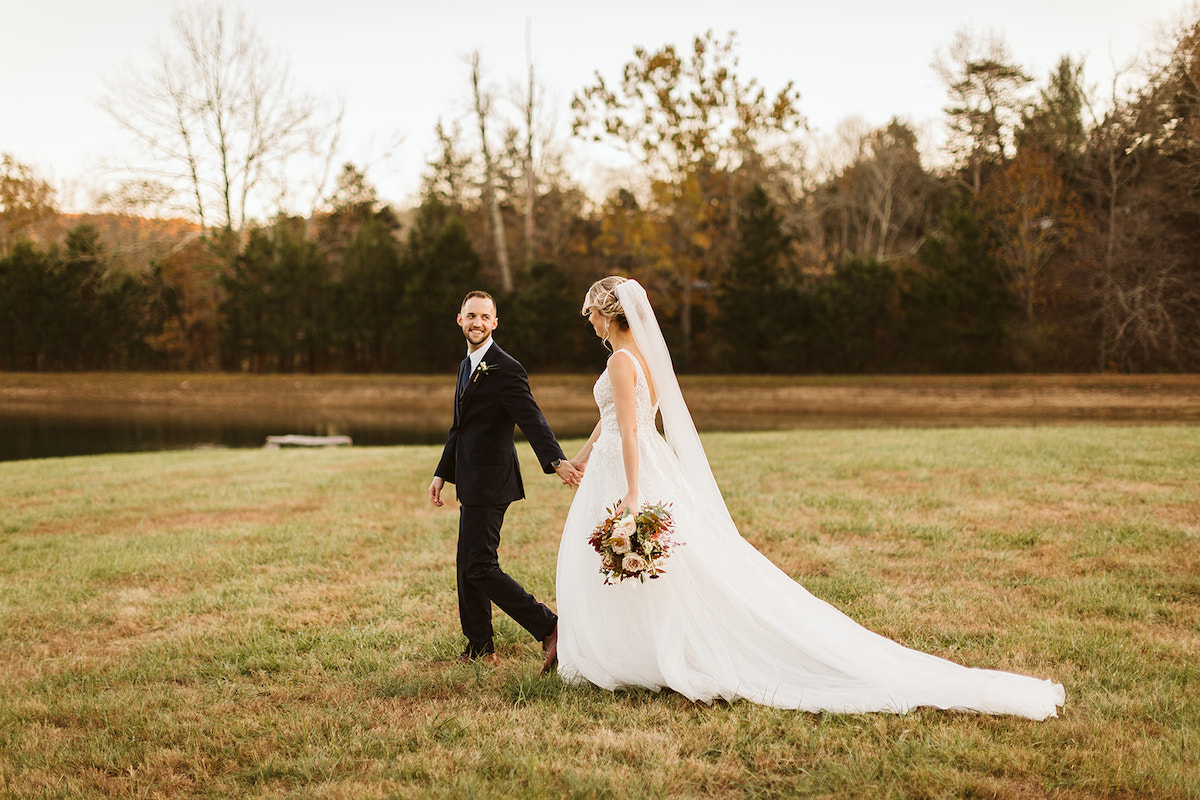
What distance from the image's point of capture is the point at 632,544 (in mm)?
3598

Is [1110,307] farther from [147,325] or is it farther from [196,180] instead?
[147,325]

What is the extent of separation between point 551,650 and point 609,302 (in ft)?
5.97

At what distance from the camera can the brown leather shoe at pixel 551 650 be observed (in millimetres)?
4069

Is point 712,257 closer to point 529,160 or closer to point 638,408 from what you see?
point 529,160

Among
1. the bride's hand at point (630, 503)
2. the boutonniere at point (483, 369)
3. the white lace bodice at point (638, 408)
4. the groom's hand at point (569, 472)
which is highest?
the boutonniere at point (483, 369)

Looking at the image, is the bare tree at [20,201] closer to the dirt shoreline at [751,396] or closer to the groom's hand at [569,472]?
the dirt shoreline at [751,396]

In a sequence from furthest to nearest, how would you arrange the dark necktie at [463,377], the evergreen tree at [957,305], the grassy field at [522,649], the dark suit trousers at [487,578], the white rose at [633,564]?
the evergreen tree at [957,305]
the dark necktie at [463,377]
the dark suit trousers at [487,578]
the white rose at [633,564]
the grassy field at [522,649]

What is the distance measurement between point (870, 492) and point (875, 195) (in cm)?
3824

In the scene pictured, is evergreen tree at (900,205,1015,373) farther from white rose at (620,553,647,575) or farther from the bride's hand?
white rose at (620,553,647,575)

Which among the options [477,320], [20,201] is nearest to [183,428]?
[477,320]

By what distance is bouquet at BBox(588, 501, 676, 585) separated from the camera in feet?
11.7

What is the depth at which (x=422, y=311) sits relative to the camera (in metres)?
35.6

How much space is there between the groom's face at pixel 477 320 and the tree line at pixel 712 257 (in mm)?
22509

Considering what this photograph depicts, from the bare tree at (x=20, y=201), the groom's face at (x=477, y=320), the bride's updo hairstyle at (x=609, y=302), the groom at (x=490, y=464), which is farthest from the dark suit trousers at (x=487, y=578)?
the bare tree at (x=20, y=201)
